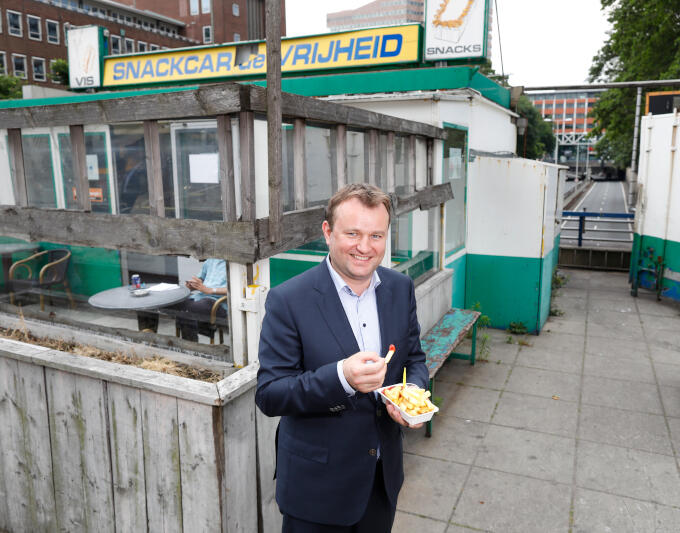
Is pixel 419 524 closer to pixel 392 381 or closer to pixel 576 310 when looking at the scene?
pixel 392 381

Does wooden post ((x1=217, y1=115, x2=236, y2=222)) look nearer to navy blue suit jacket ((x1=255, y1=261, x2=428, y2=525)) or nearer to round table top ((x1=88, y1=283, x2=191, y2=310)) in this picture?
navy blue suit jacket ((x1=255, y1=261, x2=428, y2=525))

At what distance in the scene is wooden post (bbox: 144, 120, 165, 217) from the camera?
3.09 metres

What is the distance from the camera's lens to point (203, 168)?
20.0ft

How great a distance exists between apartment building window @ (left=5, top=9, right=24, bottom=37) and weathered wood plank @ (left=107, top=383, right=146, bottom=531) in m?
52.9

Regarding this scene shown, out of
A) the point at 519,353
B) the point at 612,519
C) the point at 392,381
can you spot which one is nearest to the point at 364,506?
the point at 392,381

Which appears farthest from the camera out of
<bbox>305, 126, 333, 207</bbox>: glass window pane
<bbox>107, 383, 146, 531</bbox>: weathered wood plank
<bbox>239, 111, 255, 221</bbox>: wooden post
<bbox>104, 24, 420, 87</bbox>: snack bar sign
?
<bbox>104, 24, 420, 87</bbox>: snack bar sign

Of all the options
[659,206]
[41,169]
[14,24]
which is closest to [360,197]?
[41,169]

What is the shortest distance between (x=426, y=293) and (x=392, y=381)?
12.0 feet

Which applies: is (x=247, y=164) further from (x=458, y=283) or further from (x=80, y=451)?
(x=458, y=283)

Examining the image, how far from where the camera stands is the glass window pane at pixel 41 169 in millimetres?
7473

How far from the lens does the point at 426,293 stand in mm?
5965

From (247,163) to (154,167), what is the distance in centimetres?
64

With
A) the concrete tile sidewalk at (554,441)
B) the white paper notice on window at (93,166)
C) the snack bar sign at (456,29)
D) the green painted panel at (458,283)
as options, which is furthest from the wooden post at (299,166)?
the snack bar sign at (456,29)

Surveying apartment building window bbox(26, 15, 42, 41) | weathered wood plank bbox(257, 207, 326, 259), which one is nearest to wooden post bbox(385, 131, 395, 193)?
weathered wood plank bbox(257, 207, 326, 259)
